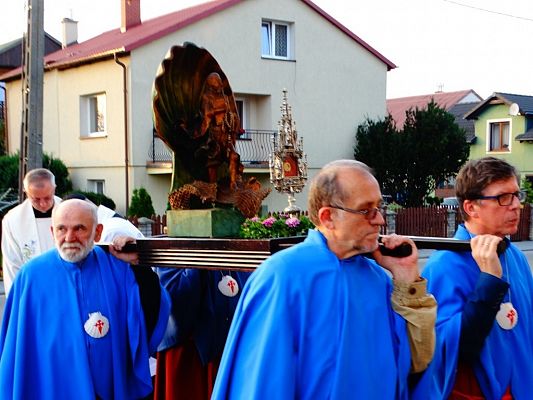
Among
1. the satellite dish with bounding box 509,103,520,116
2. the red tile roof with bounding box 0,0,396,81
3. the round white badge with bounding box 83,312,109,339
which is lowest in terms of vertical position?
the round white badge with bounding box 83,312,109,339

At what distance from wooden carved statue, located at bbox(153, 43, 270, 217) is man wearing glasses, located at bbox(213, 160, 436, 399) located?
67.6 inches

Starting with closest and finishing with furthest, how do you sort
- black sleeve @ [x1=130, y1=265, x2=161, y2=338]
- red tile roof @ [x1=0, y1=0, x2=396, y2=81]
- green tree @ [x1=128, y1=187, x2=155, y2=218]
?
1. black sleeve @ [x1=130, y1=265, x2=161, y2=338]
2. green tree @ [x1=128, y1=187, x2=155, y2=218]
3. red tile roof @ [x1=0, y1=0, x2=396, y2=81]

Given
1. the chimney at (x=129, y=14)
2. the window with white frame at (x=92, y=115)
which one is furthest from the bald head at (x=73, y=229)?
the chimney at (x=129, y=14)

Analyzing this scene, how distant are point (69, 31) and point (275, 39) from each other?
34.4 feet

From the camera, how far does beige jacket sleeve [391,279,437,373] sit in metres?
2.57

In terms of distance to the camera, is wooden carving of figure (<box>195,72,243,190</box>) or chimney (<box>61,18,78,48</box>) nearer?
wooden carving of figure (<box>195,72,243,190</box>)

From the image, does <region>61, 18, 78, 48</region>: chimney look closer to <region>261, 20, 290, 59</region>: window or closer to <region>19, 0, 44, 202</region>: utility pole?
<region>261, 20, 290, 59</region>: window

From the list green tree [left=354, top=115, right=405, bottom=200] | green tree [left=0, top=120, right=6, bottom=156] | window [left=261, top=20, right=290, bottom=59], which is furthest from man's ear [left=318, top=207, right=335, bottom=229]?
green tree [left=0, top=120, right=6, bottom=156]

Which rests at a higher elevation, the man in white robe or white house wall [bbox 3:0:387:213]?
white house wall [bbox 3:0:387:213]

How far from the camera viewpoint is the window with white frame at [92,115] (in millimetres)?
22134

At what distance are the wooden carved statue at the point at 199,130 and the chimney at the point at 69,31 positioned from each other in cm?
2652

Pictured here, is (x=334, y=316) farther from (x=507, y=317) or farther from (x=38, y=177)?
(x=38, y=177)

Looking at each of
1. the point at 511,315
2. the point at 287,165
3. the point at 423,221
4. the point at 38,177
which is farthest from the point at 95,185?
the point at 511,315

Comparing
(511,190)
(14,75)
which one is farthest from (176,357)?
(14,75)
